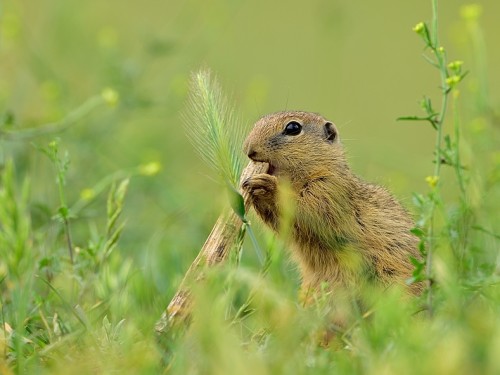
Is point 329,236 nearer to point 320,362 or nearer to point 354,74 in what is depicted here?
point 320,362

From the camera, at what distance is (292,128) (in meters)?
5.07

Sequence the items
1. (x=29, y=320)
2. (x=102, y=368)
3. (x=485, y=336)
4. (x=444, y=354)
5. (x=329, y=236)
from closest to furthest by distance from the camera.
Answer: (x=444, y=354)
(x=485, y=336)
(x=102, y=368)
(x=29, y=320)
(x=329, y=236)

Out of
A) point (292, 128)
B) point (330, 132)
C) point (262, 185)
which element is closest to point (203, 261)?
point (262, 185)

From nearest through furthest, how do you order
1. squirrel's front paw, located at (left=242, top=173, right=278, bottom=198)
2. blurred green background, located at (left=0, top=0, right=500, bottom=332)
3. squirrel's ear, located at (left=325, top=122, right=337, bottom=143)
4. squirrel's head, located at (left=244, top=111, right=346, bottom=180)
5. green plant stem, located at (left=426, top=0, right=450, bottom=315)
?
1. green plant stem, located at (left=426, top=0, right=450, bottom=315)
2. squirrel's front paw, located at (left=242, top=173, right=278, bottom=198)
3. squirrel's head, located at (left=244, top=111, right=346, bottom=180)
4. squirrel's ear, located at (left=325, top=122, right=337, bottom=143)
5. blurred green background, located at (left=0, top=0, right=500, bottom=332)

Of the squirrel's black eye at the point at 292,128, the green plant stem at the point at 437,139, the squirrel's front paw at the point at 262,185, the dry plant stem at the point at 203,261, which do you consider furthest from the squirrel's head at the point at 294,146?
the green plant stem at the point at 437,139

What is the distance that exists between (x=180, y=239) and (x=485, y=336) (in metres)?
3.43

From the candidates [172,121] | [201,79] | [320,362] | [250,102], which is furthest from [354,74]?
[320,362]

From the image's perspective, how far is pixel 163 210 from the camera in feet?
22.4

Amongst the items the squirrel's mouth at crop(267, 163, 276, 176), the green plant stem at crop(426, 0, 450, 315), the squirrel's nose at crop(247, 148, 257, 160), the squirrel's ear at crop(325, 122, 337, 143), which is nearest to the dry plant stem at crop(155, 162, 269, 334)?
the green plant stem at crop(426, 0, 450, 315)

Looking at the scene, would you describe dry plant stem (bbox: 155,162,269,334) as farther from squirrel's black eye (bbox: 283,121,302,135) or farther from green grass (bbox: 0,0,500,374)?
squirrel's black eye (bbox: 283,121,302,135)

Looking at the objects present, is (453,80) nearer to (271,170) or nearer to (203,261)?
(203,261)

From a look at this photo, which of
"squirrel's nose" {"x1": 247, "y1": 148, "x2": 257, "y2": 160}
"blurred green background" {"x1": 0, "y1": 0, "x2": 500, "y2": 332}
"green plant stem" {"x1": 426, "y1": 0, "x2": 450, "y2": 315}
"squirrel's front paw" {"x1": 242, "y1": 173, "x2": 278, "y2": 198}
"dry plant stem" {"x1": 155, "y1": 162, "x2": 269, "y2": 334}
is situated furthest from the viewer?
"blurred green background" {"x1": 0, "y1": 0, "x2": 500, "y2": 332}

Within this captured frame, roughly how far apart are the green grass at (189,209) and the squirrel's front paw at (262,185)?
0.26 m

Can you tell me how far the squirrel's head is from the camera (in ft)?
15.7
